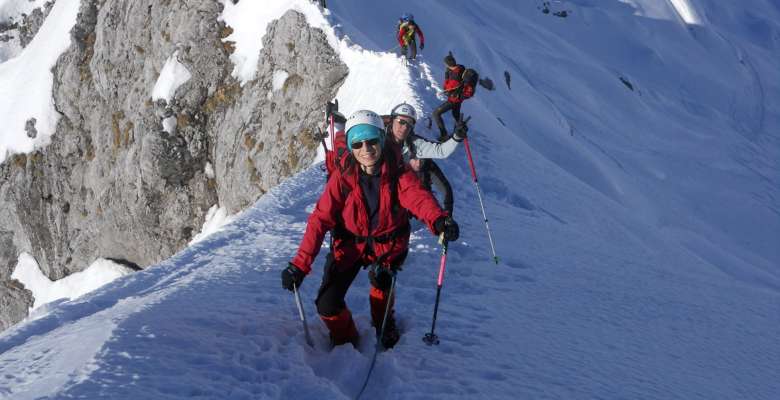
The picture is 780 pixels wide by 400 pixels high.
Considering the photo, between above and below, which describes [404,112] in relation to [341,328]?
above

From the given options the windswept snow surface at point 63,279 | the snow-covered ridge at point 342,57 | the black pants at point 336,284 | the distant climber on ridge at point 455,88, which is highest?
the snow-covered ridge at point 342,57

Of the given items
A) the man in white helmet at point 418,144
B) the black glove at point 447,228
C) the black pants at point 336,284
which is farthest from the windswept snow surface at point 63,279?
the black glove at point 447,228

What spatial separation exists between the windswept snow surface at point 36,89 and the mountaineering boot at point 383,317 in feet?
99.7

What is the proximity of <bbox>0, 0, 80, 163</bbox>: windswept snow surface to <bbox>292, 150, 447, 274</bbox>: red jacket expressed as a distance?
99.8 ft

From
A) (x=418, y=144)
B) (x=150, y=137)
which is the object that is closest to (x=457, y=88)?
(x=418, y=144)

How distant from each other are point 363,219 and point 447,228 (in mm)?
688

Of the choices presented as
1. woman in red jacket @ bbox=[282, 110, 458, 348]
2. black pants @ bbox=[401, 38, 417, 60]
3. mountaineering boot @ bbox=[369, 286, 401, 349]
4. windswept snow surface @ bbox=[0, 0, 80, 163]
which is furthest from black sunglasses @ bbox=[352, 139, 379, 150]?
windswept snow surface @ bbox=[0, 0, 80, 163]

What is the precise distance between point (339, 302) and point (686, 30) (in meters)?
49.9

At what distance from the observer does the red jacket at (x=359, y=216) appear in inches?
172

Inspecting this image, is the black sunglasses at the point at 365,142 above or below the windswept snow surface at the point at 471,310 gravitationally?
above

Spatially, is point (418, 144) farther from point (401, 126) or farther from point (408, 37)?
point (408, 37)

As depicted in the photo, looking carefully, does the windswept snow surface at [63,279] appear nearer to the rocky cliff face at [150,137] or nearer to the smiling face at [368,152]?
the rocky cliff face at [150,137]

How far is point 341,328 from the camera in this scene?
4.73 metres

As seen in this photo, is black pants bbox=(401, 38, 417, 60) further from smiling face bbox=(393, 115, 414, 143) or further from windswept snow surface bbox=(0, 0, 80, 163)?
windswept snow surface bbox=(0, 0, 80, 163)
